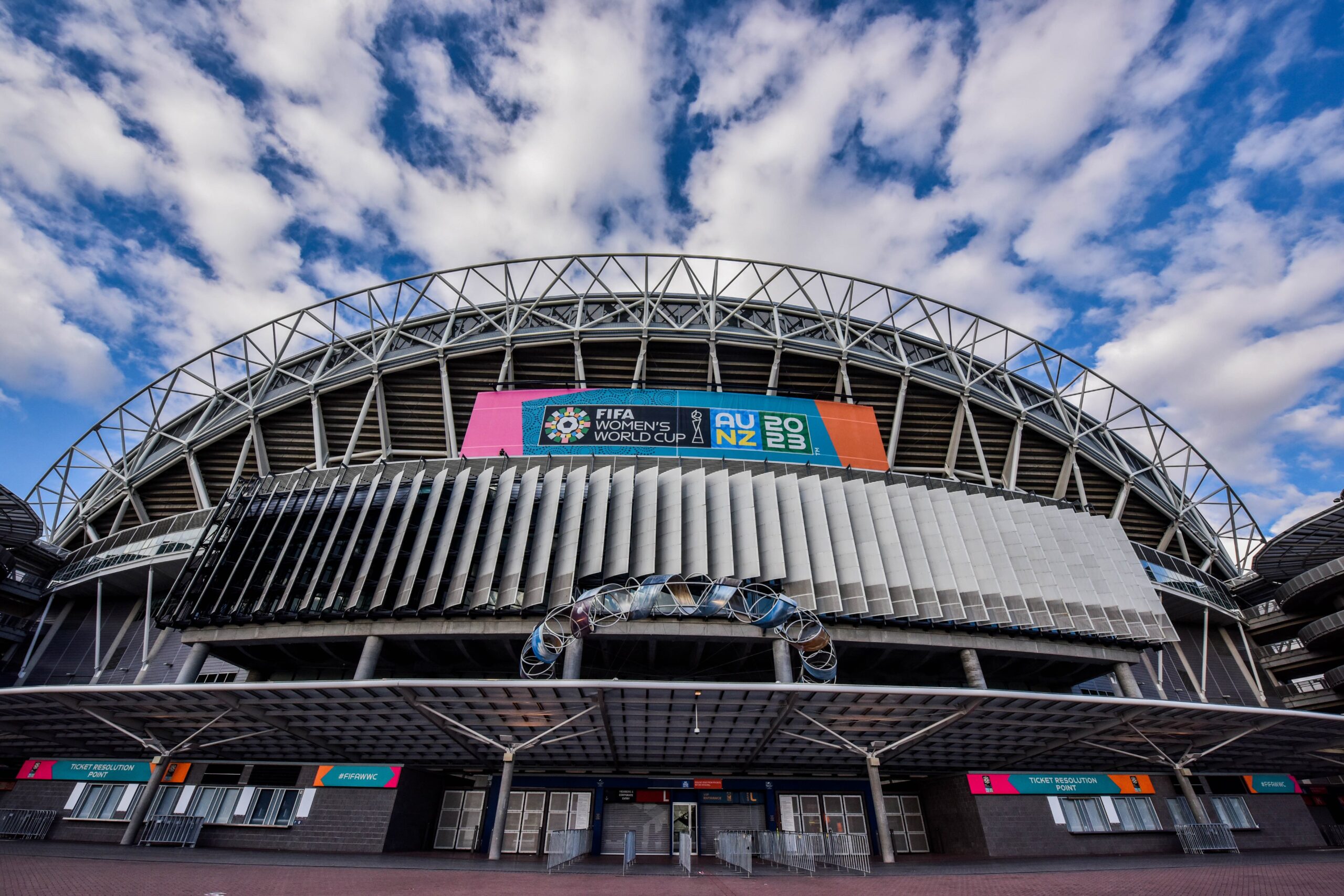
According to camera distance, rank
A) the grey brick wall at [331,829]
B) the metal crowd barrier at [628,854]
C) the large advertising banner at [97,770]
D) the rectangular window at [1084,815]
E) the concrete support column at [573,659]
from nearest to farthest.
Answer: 1. the metal crowd barrier at [628,854]
2. the grey brick wall at [331,829]
3. the rectangular window at [1084,815]
4. the large advertising banner at [97,770]
5. the concrete support column at [573,659]

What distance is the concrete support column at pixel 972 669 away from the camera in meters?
26.5

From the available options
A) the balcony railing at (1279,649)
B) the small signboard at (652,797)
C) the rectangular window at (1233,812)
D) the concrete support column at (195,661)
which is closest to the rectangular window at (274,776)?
the concrete support column at (195,661)

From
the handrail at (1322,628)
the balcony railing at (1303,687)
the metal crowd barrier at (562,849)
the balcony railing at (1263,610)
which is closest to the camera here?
the metal crowd barrier at (562,849)

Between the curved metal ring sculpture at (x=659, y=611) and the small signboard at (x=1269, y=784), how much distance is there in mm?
21562

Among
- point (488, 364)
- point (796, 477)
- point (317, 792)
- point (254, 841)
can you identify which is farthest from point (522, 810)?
point (488, 364)

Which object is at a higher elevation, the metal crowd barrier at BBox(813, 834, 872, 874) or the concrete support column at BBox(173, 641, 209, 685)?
the concrete support column at BBox(173, 641, 209, 685)

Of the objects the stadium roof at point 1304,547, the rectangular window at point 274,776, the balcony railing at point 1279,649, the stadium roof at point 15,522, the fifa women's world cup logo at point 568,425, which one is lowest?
the rectangular window at point 274,776

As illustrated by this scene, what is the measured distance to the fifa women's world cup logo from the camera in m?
35.2

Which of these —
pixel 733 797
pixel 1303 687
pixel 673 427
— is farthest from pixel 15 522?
pixel 1303 687

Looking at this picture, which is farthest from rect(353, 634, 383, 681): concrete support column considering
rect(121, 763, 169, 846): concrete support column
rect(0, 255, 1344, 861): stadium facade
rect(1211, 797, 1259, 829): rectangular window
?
rect(1211, 797, 1259, 829): rectangular window

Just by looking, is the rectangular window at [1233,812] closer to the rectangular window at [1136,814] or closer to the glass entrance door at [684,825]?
the rectangular window at [1136,814]

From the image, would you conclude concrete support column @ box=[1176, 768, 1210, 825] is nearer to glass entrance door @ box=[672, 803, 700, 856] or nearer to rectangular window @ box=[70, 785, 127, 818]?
glass entrance door @ box=[672, 803, 700, 856]

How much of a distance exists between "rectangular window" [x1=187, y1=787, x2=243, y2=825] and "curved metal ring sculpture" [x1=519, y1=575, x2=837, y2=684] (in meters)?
11.9

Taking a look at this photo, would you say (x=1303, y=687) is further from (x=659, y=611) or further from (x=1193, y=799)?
(x=659, y=611)
